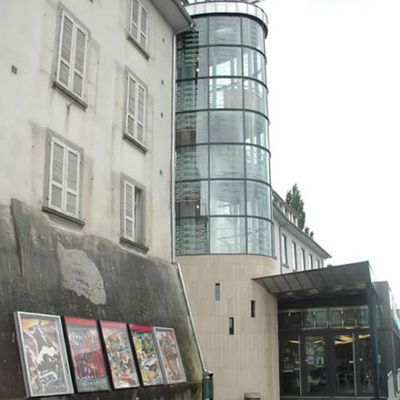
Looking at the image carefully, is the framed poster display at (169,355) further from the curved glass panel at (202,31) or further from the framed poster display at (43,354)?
the curved glass panel at (202,31)

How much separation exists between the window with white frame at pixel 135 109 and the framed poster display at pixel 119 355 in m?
4.93

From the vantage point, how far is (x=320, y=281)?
72.0ft

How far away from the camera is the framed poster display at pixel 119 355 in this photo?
12.1 metres

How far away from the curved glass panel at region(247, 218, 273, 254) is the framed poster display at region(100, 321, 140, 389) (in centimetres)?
1150

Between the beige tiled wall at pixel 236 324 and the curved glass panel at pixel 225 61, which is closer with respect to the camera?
the beige tiled wall at pixel 236 324

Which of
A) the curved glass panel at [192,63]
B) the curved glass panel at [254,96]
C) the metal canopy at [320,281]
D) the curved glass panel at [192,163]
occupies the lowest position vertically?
the metal canopy at [320,281]

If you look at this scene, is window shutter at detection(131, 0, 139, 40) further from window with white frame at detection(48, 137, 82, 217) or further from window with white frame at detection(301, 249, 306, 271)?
window with white frame at detection(301, 249, 306, 271)

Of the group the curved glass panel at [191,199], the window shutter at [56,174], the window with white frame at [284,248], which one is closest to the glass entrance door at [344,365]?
the window with white frame at [284,248]

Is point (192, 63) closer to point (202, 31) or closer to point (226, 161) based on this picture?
point (202, 31)

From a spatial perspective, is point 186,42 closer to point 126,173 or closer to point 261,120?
point 261,120

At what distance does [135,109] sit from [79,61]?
261 centimetres

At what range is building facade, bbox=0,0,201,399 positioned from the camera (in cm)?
1087

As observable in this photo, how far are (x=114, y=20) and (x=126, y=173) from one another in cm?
380

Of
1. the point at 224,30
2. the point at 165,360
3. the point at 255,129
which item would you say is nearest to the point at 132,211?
the point at 165,360
